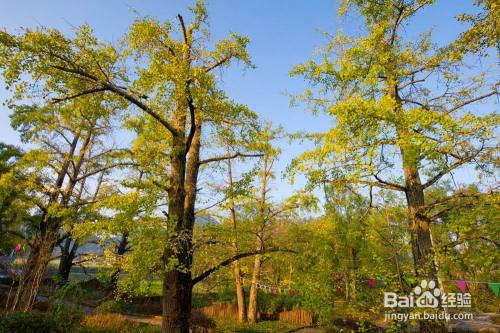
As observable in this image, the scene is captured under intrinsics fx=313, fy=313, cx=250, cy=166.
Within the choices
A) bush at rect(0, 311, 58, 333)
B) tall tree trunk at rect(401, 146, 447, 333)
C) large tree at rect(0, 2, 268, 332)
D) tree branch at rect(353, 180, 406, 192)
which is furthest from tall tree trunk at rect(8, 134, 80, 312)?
tall tree trunk at rect(401, 146, 447, 333)

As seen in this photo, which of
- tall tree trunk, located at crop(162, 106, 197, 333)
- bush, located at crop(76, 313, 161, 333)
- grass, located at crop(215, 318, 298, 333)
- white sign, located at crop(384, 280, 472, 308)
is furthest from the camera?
grass, located at crop(215, 318, 298, 333)

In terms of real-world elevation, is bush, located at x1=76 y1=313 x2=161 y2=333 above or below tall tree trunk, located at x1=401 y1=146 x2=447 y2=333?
below

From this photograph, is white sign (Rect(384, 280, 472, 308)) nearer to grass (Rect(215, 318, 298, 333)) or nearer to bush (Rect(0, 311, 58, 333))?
bush (Rect(0, 311, 58, 333))

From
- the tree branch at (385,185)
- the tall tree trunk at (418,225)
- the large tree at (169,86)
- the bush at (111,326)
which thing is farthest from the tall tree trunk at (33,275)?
the tall tree trunk at (418,225)

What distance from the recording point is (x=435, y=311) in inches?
193

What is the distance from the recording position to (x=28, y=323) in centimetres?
816

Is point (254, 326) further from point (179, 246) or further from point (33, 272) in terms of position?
point (179, 246)

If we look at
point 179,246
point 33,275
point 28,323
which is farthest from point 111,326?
point 179,246

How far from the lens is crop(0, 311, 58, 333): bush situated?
7.81 meters

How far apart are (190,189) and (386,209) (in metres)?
4.76

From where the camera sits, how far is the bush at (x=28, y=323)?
781 centimetres

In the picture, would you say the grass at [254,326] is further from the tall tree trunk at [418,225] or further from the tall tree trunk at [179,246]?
the tall tree trunk at [418,225]

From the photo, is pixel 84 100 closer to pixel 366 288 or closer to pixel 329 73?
pixel 329 73

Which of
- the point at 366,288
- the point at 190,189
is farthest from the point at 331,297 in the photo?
the point at 190,189
